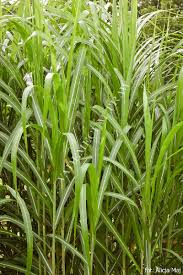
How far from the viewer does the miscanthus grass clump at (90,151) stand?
1.22 m

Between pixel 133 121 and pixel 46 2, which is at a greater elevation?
pixel 46 2

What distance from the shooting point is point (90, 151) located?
1362 mm

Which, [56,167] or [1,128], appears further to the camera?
[1,128]

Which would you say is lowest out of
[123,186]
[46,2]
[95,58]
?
[123,186]

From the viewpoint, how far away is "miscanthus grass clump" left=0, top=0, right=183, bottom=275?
1218 mm

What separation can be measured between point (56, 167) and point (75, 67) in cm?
29

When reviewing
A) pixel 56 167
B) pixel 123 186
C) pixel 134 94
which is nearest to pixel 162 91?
pixel 134 94

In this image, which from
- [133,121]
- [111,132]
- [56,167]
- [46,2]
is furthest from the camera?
[46,2]

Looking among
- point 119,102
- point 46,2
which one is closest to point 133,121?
point 119,102

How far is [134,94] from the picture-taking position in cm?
142

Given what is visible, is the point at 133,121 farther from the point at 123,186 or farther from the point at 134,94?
the point at 123,186

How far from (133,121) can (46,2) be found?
507mm

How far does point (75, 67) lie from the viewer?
132 centimetres

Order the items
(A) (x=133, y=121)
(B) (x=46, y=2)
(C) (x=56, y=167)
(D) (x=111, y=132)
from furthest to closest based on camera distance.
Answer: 1. (B) (x=46, y=2)
2. (A) (x=133, y=121)
3. (D) (x=111, y=132)
4. (C) (x=56, y=167)
